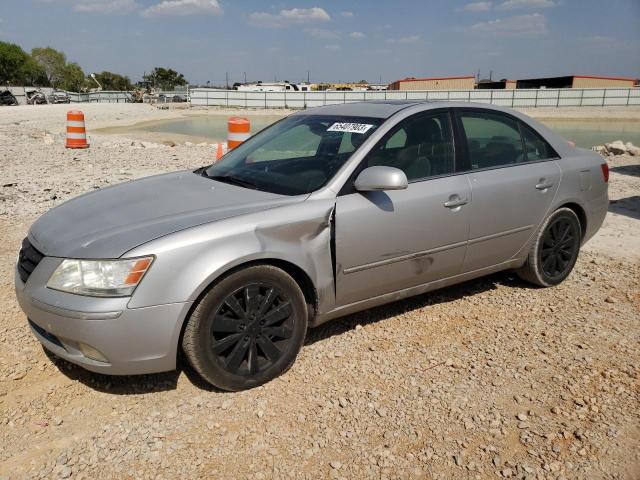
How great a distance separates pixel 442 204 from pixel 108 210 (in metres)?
2.23

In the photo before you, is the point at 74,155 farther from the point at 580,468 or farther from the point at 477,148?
the point at 580,468

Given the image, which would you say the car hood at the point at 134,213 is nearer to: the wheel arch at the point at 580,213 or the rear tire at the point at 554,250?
the rear tire at the point at 554,250

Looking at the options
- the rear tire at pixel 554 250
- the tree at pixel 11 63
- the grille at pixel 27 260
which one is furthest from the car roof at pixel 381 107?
the tree at pixel 11 63

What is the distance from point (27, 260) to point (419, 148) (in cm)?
266

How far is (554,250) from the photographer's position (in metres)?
4.81

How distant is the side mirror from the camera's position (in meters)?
3.34

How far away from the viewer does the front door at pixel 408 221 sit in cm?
349

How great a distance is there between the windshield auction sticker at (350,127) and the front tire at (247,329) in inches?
49.3

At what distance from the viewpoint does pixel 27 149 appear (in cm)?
1305

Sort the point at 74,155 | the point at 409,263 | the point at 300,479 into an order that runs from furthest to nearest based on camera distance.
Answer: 1. the point at 74,155
2. the point at 409,263
3. the point at 300,479

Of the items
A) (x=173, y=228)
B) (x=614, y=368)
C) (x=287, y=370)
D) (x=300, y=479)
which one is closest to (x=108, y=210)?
(x=173, y=228)

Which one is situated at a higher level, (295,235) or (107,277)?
(295,235)

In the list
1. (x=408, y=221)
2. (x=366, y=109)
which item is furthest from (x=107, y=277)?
(x=366, y=109)

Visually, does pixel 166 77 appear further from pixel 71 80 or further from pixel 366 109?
pixel 366 109
